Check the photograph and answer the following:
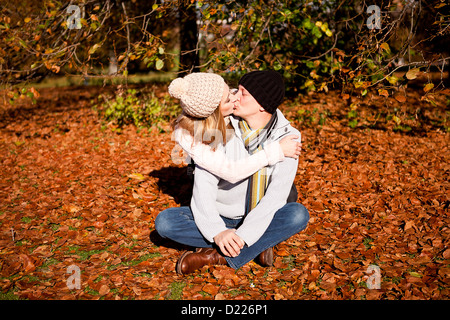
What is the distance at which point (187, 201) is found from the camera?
166 inches

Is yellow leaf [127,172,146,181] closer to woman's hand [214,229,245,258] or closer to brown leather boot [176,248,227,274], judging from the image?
brown leather boot [176,248,227,274]

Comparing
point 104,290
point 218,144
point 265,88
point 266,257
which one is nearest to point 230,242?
point 266,257

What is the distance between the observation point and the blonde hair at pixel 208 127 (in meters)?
2.61

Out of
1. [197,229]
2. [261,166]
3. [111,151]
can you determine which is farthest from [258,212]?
[111,151]

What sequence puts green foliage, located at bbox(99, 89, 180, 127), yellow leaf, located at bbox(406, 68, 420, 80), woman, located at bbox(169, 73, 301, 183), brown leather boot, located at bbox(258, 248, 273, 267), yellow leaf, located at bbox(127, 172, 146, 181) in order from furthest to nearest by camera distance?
green foliage, located at bbox(99, 89, 180, 127), yellow leaf, located at bbox(127, 172, 146, 181), yellow leaf, located at bbox(406, 68, 420, 80), brown leather boot, located at bbox(258, 248, 273, 267), woman, located at bbox(169, 73, 301, 183)

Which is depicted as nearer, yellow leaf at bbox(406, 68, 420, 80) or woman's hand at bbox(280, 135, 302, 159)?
woman's hand at bbox(280, 135, 302, 159)

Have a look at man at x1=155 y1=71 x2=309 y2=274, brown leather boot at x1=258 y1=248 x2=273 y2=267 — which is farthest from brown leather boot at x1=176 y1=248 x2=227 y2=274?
brown leather boot at x1=258 y1=248 x2=273 y2=267

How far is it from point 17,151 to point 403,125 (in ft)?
23.1

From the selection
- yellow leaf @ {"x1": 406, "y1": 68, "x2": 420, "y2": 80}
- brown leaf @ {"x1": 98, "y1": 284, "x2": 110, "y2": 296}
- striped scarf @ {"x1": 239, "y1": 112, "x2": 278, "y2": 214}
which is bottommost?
brown leaf @ {"x1": 98, "y1": 284, "x2": 110, "y2": 296}

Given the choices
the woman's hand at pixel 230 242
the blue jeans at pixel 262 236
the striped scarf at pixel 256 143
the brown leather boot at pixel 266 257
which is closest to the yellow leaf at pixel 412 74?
the striped scarf at pixel 256 143

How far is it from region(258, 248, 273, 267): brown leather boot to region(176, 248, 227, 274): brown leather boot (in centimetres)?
34

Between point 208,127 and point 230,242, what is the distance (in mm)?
885

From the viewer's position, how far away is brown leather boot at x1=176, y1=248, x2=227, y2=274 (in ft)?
9.22

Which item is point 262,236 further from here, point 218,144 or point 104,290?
point 104,290
